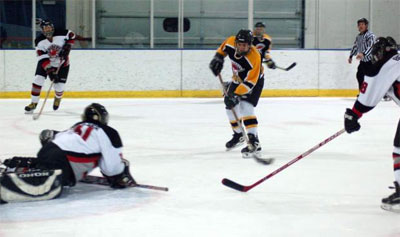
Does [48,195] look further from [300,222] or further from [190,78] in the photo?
[190,78]

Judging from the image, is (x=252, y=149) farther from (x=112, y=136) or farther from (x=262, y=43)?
(x=262, y=43)

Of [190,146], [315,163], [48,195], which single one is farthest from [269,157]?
[48,195]

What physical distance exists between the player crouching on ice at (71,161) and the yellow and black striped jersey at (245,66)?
156 centimetres

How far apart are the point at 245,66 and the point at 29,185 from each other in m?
2.14

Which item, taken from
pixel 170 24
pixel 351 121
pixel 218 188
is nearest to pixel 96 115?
pixel 218 188

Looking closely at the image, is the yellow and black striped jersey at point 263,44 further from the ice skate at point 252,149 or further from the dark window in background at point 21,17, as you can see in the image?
the ice skate at point 252,149

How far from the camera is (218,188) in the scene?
3.46m

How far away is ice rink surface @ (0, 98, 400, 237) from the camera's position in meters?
2.65

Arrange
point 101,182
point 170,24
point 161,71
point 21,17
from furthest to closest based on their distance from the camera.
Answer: point 170,24 → point 21,17 → point 161,71 → point 101,182

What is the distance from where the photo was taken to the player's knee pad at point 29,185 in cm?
292

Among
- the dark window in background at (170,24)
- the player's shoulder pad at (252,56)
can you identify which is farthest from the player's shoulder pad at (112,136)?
the dark window in background at (170,24)

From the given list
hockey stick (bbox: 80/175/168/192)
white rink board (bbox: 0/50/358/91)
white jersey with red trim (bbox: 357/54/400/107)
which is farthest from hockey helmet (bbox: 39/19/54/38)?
white jersey with red trim (bbox: 357/54/400/107)

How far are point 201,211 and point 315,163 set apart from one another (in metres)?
1.59

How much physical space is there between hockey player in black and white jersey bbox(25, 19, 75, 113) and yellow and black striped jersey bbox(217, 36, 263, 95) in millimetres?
3418
